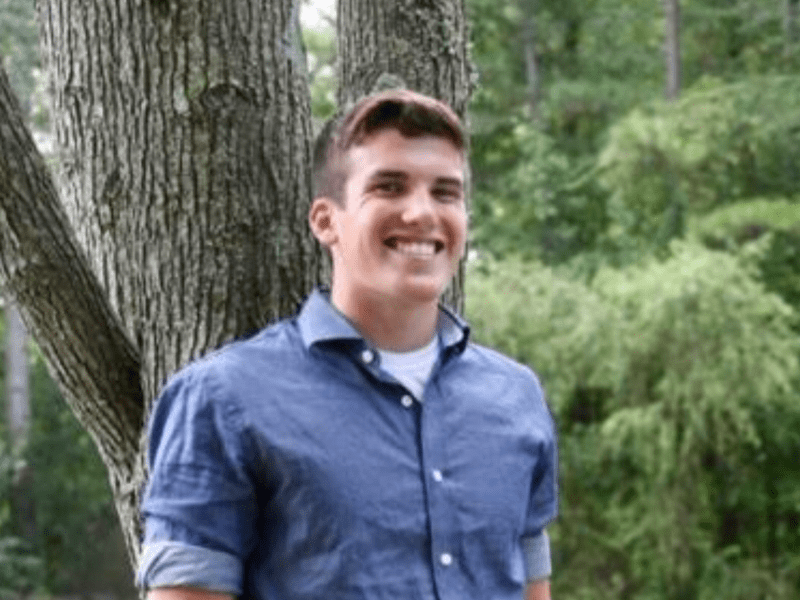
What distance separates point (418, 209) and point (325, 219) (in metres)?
0.18

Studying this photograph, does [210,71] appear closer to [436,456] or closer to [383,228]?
[383,228]

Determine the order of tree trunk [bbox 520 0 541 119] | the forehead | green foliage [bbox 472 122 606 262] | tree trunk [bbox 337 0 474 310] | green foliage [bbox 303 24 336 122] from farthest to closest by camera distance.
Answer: tree trunk [bbox 520 0 541 119]
green foliage [bbox 472 122 606 262]
green foliage [bbox 303 24 336 122]
tree trunk [bbox 337 0 474 310]
the forehead

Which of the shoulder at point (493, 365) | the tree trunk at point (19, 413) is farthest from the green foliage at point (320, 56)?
the shoulder at point (493, 365)

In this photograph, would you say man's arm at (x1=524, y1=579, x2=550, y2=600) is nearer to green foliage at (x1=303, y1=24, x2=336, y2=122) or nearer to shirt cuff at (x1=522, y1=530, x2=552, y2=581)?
shirt cuff at (x1=522, y1=530, x2=552, y2=581)

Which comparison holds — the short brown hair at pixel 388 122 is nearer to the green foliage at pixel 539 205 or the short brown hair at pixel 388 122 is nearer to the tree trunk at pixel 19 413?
the green foliage at pixel 539 205

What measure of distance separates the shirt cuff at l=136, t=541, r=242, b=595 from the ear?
469 millimetres

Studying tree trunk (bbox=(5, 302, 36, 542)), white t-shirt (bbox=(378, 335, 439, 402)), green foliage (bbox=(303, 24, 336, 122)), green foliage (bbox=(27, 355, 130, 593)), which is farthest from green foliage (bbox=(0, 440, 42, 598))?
white t-shirt (bbox=(378, 335, 439, 402))

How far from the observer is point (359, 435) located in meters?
2.14

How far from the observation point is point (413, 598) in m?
2.13

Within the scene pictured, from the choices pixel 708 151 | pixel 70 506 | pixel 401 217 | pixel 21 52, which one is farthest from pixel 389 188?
pixel 70 506

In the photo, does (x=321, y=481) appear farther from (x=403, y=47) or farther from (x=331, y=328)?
(x=403, y=47)

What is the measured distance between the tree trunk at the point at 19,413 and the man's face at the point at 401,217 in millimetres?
16567

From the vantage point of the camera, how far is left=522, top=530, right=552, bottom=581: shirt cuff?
2.47m

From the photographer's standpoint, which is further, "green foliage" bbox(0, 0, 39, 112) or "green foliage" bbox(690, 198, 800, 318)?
"green foliage" bbox(690, 198, 800, 318)
